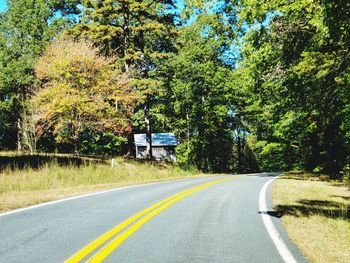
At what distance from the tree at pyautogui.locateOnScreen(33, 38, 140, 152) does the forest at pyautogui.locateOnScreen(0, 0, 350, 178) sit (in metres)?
0.10

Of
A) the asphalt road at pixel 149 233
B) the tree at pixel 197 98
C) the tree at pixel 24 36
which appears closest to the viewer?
the asphalt road at pixel 149 233

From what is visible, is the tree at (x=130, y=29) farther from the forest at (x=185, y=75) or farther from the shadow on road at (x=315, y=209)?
the shadow on road at (x=315, y=209)

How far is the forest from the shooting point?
12.1 metres

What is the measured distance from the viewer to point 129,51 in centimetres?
3156

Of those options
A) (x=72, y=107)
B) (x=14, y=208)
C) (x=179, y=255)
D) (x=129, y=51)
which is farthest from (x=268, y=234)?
Result: (x=129, y=51)

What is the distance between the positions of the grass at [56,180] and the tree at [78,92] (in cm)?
386

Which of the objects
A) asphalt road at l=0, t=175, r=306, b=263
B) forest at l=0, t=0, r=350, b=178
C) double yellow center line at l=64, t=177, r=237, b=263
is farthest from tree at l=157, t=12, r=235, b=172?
double yellow center line at l=64, t=177, r=237, b=263

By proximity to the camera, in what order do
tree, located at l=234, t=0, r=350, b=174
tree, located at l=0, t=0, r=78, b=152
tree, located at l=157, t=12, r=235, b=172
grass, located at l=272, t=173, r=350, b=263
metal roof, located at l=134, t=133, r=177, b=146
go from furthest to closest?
metal roof, located at l=134, t=133, r=177, b=146 < tree, located at l=157, t=12, r=235, b=172 < tree, located at l=0, t=0, r=78, b=152 < tree, located at l=234, t=0, r=350, b=174 < grass, located at l=272, t=173, r=350, b=263

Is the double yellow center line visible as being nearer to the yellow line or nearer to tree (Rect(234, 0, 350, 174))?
the yellow line

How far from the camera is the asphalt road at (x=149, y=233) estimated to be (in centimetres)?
547

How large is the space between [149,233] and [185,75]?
1402 inches

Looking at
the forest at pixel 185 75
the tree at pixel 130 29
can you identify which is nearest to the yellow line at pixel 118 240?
the forest at pixel 185 75

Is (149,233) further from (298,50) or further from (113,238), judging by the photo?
(298,50)

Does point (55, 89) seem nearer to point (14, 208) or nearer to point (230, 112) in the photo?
point (14, 208)
